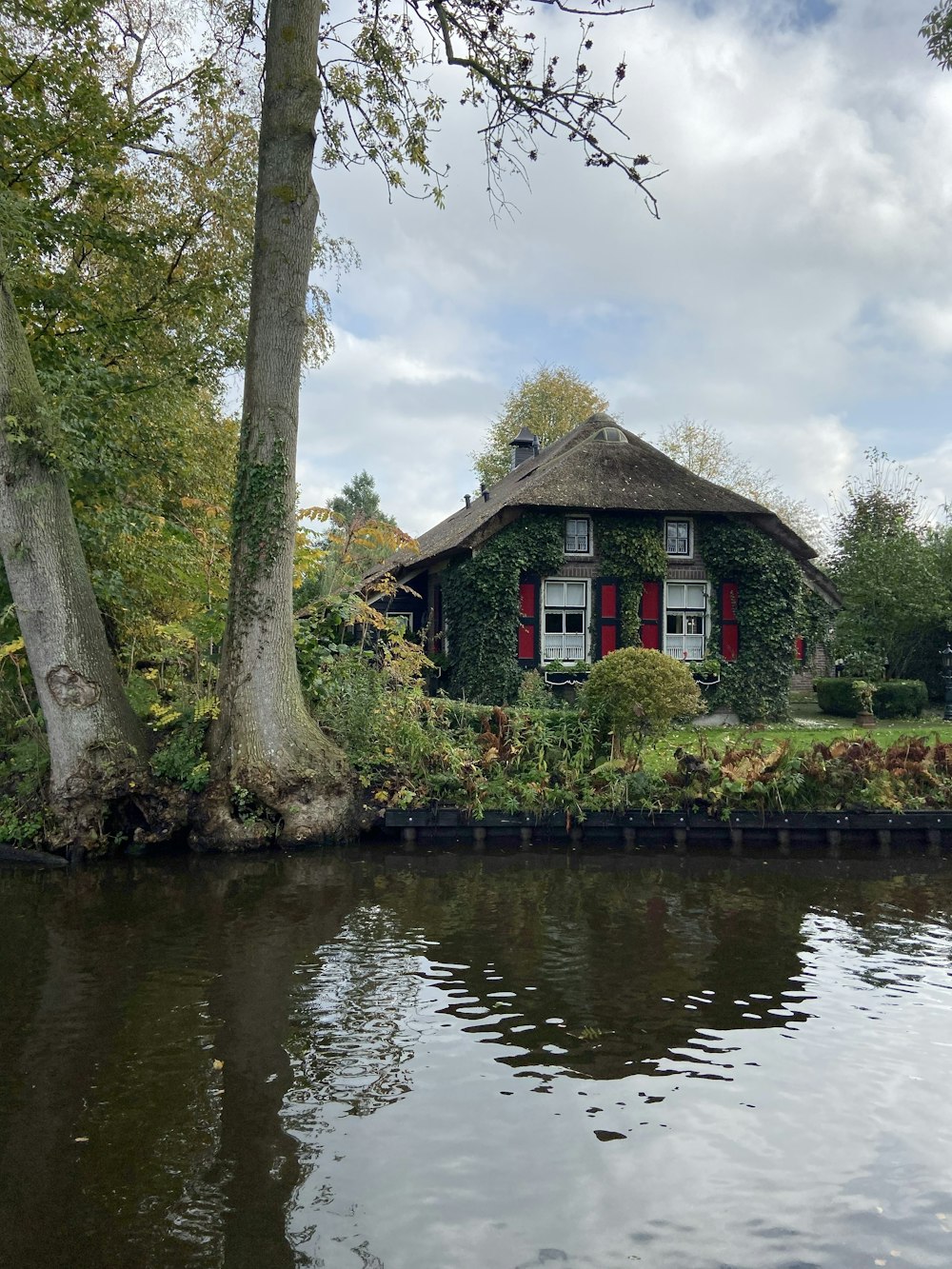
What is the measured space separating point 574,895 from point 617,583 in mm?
13460

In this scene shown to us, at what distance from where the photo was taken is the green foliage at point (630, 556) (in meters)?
21.1

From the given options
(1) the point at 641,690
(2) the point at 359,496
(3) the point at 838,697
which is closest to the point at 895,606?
(3) the point at 838,697

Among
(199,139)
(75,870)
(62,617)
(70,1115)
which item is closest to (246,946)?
(70,1115)

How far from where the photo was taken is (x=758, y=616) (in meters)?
21.2

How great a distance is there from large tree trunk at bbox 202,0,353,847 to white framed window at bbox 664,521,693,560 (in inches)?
503

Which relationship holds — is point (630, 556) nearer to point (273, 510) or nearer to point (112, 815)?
point (273, 510)

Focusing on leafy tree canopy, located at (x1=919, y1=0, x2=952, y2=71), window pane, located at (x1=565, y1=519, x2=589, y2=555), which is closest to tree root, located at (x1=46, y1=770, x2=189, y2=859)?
leafy tree canopy, located at (x1=919, y1=0, x2=952, y2=71)

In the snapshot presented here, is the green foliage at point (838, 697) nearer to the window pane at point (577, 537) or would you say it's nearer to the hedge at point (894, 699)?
the hedge at point (894, 699)

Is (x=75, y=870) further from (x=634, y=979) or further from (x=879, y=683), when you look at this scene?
(x=879, y=683)

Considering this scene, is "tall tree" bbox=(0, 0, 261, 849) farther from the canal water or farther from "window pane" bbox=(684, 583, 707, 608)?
"window pane" bbox=(684, 583, 707, 608)

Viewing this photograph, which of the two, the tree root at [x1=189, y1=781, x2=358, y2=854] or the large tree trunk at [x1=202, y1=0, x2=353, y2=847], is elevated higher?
the large tree trunk at [x1=202, y1=0, x2=353, y2=847]

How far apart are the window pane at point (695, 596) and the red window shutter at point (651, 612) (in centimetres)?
67

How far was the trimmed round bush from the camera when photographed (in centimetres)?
1144

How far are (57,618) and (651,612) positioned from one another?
557 inches
